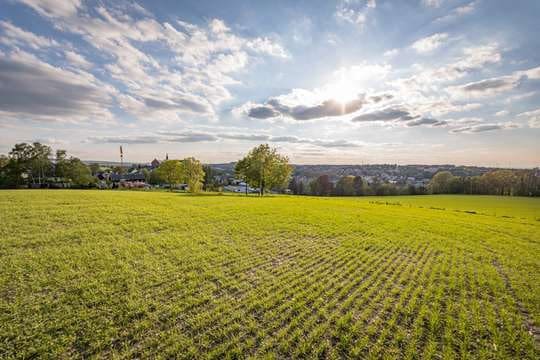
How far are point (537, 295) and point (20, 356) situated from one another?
13.9 meters

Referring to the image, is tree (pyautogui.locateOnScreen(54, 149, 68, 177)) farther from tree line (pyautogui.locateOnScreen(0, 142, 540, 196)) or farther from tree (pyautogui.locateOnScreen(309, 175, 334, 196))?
tree (pyautogui.locateOnScreen(309, 175, 334, 196))

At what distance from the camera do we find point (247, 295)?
6.31 meters

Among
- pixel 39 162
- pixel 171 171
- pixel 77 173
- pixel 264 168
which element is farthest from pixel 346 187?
pixel 39 162

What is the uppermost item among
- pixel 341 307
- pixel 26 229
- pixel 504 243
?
pixel 26 229

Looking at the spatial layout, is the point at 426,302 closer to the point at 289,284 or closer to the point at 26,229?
the point at 289,284

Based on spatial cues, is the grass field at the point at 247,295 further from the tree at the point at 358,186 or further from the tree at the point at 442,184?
the tree at the point at 442,184

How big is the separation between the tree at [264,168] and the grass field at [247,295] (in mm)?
34746

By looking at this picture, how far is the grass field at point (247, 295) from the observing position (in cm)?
456

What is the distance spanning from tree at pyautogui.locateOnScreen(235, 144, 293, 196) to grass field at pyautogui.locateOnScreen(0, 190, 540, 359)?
34.7 m

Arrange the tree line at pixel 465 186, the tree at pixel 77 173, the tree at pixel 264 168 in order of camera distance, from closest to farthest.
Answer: the tree at pixel 264 168 < the tree at pixel 77 173 < the tree line at pixel 465 186

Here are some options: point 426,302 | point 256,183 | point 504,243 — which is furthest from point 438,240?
point 256,183

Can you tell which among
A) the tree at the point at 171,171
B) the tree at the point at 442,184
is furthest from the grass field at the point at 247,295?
the tree at the point at 442,184

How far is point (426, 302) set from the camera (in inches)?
259

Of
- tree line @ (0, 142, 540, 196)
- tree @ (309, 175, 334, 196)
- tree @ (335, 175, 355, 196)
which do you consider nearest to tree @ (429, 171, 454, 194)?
tree line @ (0, 142, 540, 196)
